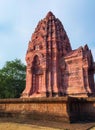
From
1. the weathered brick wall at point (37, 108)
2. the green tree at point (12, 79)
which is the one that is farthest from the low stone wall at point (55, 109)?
the green tree at point (12, 79)

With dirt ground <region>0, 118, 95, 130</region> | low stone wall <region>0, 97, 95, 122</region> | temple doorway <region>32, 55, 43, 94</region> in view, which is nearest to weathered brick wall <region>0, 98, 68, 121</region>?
low stone wall <region>0, 97, 95, 122</region>

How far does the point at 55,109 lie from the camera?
9.88 meters

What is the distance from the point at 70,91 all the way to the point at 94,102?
6292 millimetres

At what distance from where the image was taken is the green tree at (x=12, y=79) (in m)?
38.6

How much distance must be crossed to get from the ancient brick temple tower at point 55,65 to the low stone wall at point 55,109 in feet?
15.3

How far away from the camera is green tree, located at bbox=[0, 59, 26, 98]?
38625 mm

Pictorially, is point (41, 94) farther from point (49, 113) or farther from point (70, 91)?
point (49, 113)

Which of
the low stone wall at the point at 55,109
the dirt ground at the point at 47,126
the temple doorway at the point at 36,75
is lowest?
the dirt ground at the point at 47,126

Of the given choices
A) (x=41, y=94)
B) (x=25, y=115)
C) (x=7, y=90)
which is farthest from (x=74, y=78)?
(x=7, y=90)

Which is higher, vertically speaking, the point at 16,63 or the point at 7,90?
the point at 16,63

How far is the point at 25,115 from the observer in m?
11.5

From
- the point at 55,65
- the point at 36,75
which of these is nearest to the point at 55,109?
the point at 55,65

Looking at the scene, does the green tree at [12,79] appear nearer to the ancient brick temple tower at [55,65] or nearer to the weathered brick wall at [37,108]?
the ancient brick temple tower at [55,65]

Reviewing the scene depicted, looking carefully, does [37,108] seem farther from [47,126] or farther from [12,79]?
[12,79]
